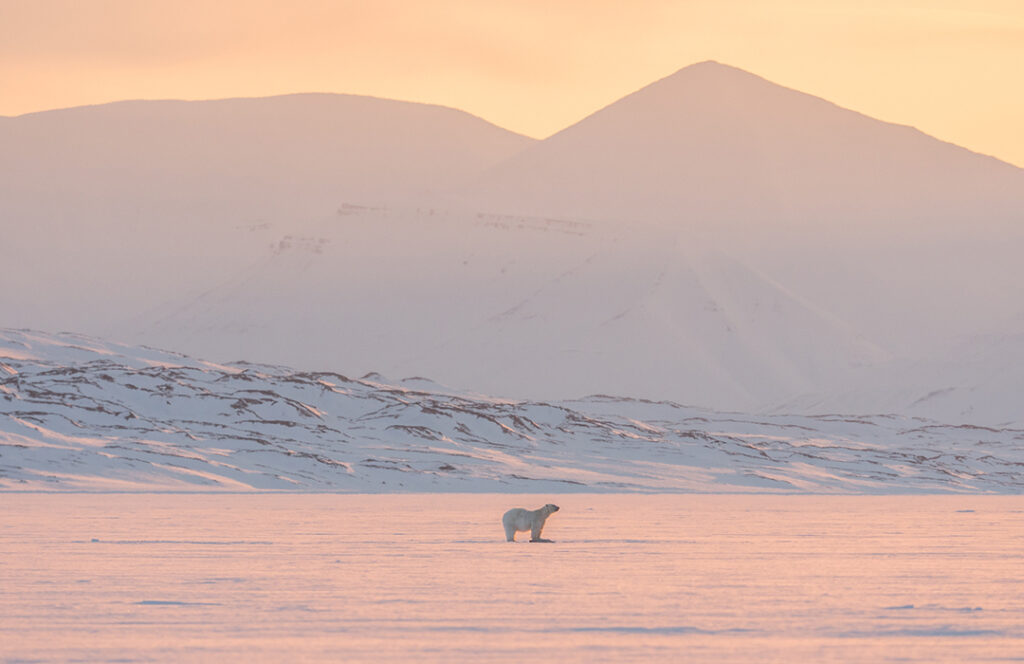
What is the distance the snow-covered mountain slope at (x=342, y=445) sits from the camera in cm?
5491

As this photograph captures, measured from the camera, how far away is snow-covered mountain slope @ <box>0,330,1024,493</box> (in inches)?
2162

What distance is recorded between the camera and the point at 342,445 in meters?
64.8
